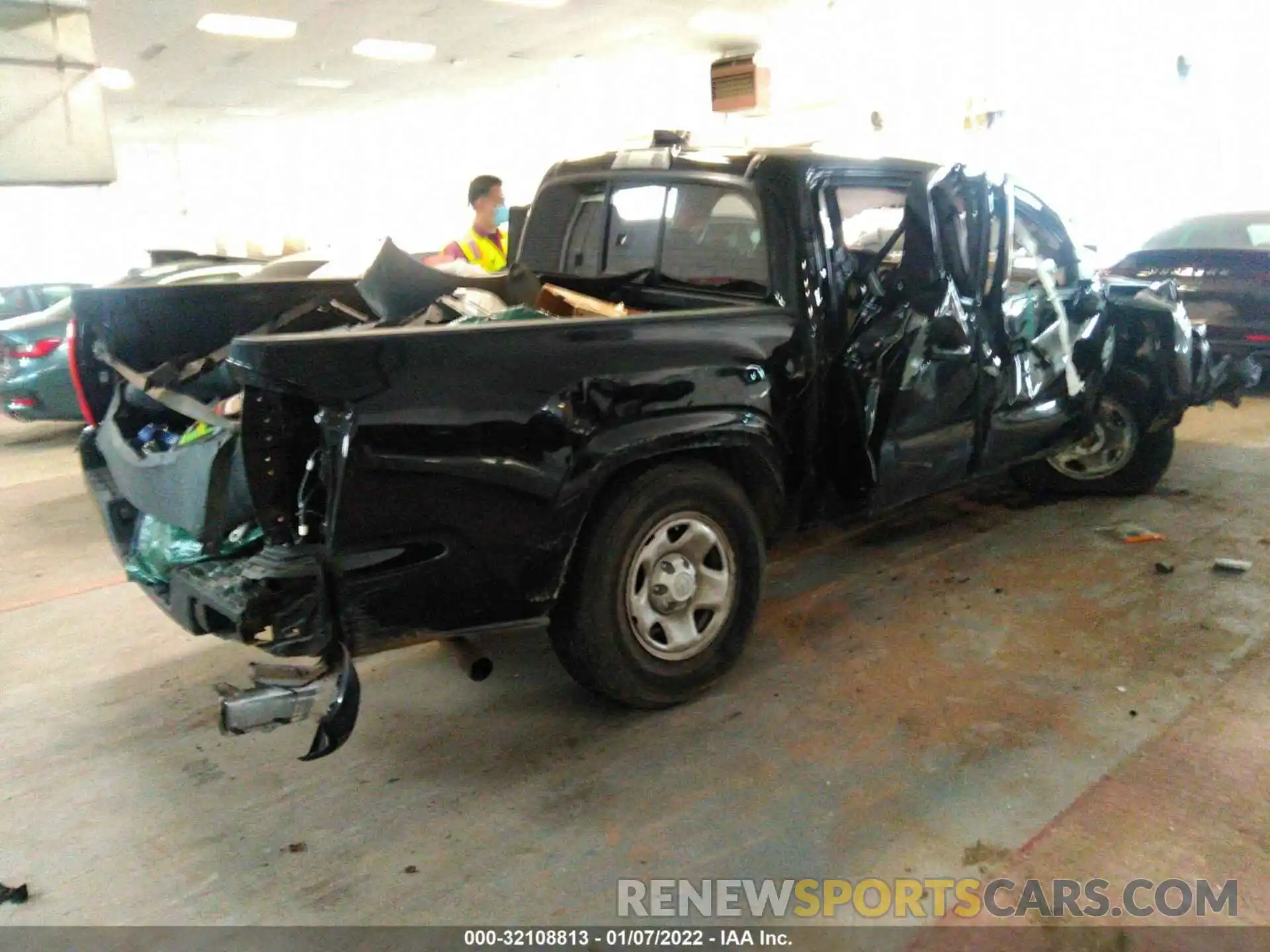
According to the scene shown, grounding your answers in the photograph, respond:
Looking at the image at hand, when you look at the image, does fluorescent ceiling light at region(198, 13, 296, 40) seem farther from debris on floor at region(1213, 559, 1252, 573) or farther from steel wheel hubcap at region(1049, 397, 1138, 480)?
debris on floor at region(1213, 559, 1252, 573)

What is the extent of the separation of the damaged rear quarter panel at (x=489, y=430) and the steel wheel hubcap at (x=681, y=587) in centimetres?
29

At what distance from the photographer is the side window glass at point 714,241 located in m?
3.69

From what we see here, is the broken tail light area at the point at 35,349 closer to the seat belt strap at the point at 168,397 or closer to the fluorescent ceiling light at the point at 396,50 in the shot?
the seat belt strap at the point at 168,397

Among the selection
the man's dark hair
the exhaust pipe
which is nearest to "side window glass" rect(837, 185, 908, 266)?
the exhaust pipe

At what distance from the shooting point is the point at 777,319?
3510mm

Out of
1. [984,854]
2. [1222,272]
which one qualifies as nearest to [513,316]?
[984,854]

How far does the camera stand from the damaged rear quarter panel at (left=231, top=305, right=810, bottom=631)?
2586mm

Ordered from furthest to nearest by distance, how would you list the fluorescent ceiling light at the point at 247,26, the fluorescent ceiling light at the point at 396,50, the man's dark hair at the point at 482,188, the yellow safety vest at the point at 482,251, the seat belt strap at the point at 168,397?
1. the fluorescent ceiling light at the point at 396,50
2. the fluorescent ceiling light at the point at 247,26
3. the man's dark hair at the point at 482,188
4. the yellow safety vest at the point at 482,251
5. the seat belt strap at the point at 168,397

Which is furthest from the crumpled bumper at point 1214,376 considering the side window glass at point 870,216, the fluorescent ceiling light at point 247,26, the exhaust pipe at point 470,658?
the fluorescent ceiling light at point 247,26

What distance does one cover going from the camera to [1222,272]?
849 cm

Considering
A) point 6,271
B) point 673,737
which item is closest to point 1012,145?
point 673,737

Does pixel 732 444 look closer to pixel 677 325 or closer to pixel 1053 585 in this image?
pixel 677 325

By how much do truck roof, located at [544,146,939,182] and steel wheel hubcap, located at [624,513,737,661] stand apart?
1414mm

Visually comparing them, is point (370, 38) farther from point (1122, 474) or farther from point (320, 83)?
point (1122, 474)
